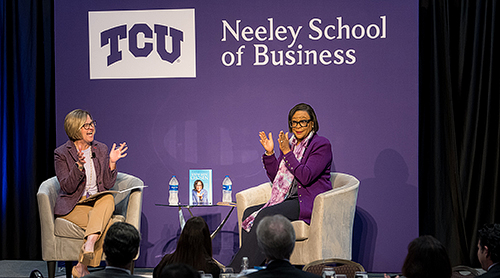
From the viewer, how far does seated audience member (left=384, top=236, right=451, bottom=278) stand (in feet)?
6.45

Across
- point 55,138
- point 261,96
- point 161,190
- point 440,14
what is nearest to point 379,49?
point 440,14

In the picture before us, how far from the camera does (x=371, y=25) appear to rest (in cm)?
451

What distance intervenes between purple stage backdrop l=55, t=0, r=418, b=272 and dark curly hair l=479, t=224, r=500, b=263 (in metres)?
2.12

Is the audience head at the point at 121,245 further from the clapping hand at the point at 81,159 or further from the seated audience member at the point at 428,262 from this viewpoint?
the clapping hand at the point at 81,159

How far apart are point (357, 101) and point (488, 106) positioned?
1.18 m

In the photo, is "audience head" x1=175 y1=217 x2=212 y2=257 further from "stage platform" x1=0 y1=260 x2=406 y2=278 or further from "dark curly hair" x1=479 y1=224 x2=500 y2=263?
"stage platform" x1=0 y1=260 x2=406 y2=278

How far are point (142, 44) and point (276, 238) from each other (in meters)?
3.08

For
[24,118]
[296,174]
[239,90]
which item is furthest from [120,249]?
[24,118]

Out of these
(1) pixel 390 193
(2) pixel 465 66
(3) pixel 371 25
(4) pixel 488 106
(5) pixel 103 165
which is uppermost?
(3) pixel 371 25

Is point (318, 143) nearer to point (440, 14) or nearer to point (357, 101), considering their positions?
point (357, 101)

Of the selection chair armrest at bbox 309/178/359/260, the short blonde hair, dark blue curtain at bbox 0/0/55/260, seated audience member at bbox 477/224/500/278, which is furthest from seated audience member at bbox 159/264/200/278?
dark blue curtain at bbox 0/0/55/260

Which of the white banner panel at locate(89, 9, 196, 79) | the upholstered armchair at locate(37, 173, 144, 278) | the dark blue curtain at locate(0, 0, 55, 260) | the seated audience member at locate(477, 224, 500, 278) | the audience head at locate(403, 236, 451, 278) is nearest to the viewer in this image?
the audience head at locate(403, 236, 451, 278)

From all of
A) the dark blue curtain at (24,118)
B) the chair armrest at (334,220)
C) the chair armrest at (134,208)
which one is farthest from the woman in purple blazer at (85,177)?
the chair armrest at (334,220)

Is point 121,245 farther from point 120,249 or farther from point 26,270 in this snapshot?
point 26,270
